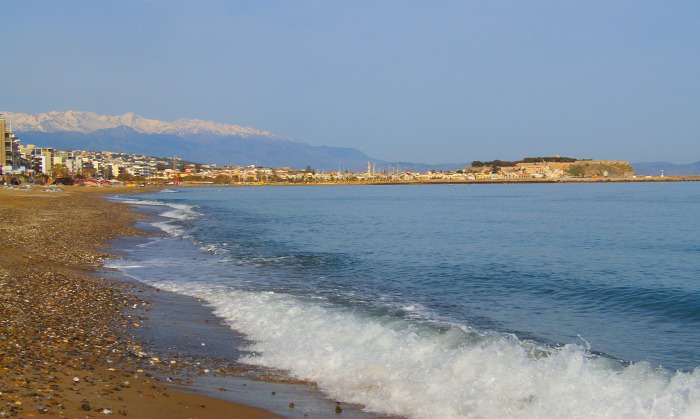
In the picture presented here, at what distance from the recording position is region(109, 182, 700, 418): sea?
276 inches

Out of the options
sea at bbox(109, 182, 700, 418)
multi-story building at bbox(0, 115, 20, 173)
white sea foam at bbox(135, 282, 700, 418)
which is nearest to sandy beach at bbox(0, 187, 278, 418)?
sea at bbox(109, 182, 700, 418)

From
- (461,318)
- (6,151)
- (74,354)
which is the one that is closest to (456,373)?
(461,318)

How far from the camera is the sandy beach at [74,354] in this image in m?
5.70

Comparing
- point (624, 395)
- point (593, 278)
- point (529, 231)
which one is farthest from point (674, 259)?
point (624, 395)

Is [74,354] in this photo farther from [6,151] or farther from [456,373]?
[6,151]

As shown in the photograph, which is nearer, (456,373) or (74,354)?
(74,354)

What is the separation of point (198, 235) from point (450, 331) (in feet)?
68.6

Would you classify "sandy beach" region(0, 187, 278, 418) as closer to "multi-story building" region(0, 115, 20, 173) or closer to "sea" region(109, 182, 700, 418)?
"sea" region(109, 182, 700, 418)

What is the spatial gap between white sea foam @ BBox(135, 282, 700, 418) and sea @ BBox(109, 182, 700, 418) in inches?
1.1

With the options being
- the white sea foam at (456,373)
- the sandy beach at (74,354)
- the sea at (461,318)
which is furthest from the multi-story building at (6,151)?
the white sea foam at (456,373)

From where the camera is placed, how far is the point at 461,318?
11445 mm

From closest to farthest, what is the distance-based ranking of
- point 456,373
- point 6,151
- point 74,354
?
point 74,354 → point 456,373 → point 6,151

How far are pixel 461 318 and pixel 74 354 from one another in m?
7.55

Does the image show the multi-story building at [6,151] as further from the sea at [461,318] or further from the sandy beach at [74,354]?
the sandy beach at [74,354]
